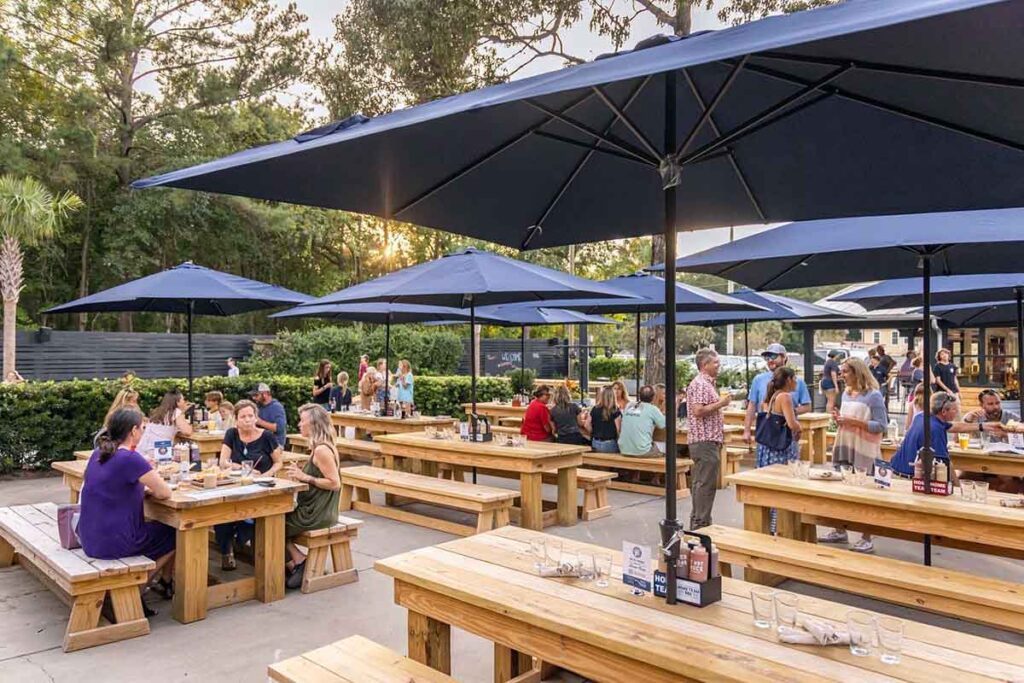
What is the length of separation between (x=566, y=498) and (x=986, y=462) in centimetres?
394

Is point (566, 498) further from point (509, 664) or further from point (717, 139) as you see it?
point (717, 139)

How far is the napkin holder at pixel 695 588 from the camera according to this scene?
8.60ft

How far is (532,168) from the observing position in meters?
3.76

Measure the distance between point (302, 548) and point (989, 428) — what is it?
714 centimetres

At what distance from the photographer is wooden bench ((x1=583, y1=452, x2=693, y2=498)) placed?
322 inches

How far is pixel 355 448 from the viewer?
9.62 m

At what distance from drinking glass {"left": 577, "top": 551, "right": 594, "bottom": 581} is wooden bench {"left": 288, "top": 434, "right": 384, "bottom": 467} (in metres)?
5.98

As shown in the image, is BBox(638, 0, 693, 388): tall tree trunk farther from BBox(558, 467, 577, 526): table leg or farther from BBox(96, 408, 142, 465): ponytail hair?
BBox(96, 408, 142, 465): ponytail hair

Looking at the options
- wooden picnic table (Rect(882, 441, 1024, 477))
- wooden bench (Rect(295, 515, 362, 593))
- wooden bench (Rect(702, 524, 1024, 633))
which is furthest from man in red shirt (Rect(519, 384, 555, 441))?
wooden picnic table (Rect(882, 441, 1024, 477))

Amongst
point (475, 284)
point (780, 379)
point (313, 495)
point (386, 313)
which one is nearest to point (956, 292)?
point (780, 379)

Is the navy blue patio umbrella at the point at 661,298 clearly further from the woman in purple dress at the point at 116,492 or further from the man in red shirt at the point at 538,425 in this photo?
the woman in purple dress at the point at 116,492

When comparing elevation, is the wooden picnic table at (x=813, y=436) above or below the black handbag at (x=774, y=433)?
below

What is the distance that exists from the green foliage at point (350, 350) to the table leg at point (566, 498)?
1271cm

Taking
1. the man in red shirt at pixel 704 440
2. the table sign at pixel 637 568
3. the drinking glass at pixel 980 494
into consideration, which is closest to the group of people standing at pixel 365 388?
the man in red shirt at pixel 704 440
